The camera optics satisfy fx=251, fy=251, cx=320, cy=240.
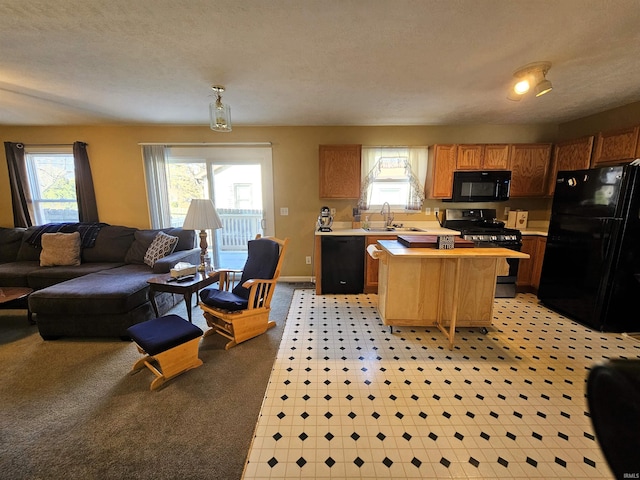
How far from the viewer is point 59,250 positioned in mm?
3330

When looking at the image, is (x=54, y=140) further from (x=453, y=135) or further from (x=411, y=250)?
(x=453, y=135)

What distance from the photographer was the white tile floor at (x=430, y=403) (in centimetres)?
138

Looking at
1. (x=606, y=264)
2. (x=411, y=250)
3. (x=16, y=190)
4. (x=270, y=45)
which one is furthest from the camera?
(x=16, y=190)

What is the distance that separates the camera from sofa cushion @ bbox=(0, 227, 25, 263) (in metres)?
3.62

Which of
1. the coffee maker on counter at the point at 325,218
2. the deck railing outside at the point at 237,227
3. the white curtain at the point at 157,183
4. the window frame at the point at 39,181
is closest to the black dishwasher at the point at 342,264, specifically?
the coffee maker on counter at the point at 325,218

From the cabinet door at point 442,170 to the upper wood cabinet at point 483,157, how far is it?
0.10m

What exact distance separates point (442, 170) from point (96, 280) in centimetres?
463

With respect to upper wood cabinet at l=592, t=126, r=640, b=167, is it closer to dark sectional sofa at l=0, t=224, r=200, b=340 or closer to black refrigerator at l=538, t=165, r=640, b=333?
black refrigerator at l=538, t=165, r=640, b=333

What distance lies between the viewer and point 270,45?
181cm

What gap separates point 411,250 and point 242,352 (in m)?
1.87

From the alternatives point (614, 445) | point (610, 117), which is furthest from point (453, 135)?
point (614, 445)

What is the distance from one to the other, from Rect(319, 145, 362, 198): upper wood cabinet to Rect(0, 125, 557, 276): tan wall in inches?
10.5

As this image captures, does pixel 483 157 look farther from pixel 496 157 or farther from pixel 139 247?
pixel 139 247

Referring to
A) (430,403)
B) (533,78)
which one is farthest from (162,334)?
(533,78)
